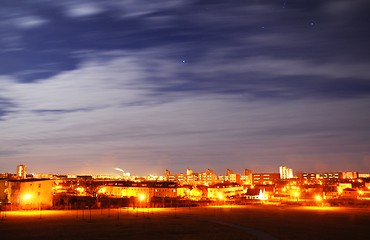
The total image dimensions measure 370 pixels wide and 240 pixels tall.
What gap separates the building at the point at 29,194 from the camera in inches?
2199

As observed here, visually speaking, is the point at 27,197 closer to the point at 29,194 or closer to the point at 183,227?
the point at 29,194

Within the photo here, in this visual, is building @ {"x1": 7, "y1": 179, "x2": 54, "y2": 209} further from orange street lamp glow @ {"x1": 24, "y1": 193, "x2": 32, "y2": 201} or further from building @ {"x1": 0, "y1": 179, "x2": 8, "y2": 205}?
building @ {"x1": 0, "y1": 179, "x2": 8, "y2": 205}

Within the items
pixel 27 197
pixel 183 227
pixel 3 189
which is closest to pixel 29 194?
pixel 27 197

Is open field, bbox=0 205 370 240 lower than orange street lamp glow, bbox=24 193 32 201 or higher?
lower

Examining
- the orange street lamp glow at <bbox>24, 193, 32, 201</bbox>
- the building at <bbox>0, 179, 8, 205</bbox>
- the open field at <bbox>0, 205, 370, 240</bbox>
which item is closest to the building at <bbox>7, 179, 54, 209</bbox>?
the orange street lamp glow at <bbox>24, 193, 32, 201</bbox>

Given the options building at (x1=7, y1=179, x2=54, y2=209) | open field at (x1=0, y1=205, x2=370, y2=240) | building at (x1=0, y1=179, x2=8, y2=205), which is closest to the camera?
open field at (x1=0, y1=205, x2=370, y2=240)

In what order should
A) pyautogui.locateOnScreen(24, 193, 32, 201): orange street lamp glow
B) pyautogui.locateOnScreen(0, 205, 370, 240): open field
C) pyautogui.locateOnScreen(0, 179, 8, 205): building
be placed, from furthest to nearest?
pyautogui.locateOnScreen(0, 179, 8, 205): building
pyautogui.locateOnScreen(24, 193, 32, 201): orange street lamp glow
pyautogui.locateOnScreen(0, 205, 370, 240): open field

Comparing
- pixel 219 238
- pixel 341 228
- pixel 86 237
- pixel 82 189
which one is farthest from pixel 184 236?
pixel 82 189

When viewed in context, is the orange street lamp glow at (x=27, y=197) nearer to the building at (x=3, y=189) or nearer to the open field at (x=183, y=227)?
the open field at (x=183, y=227)

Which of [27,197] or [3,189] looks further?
[3,189]

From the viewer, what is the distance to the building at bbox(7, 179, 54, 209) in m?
55.8

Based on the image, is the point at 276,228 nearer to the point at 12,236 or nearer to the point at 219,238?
the point at 219,238

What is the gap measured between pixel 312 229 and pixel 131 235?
1738cm

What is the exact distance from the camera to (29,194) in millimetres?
56344
